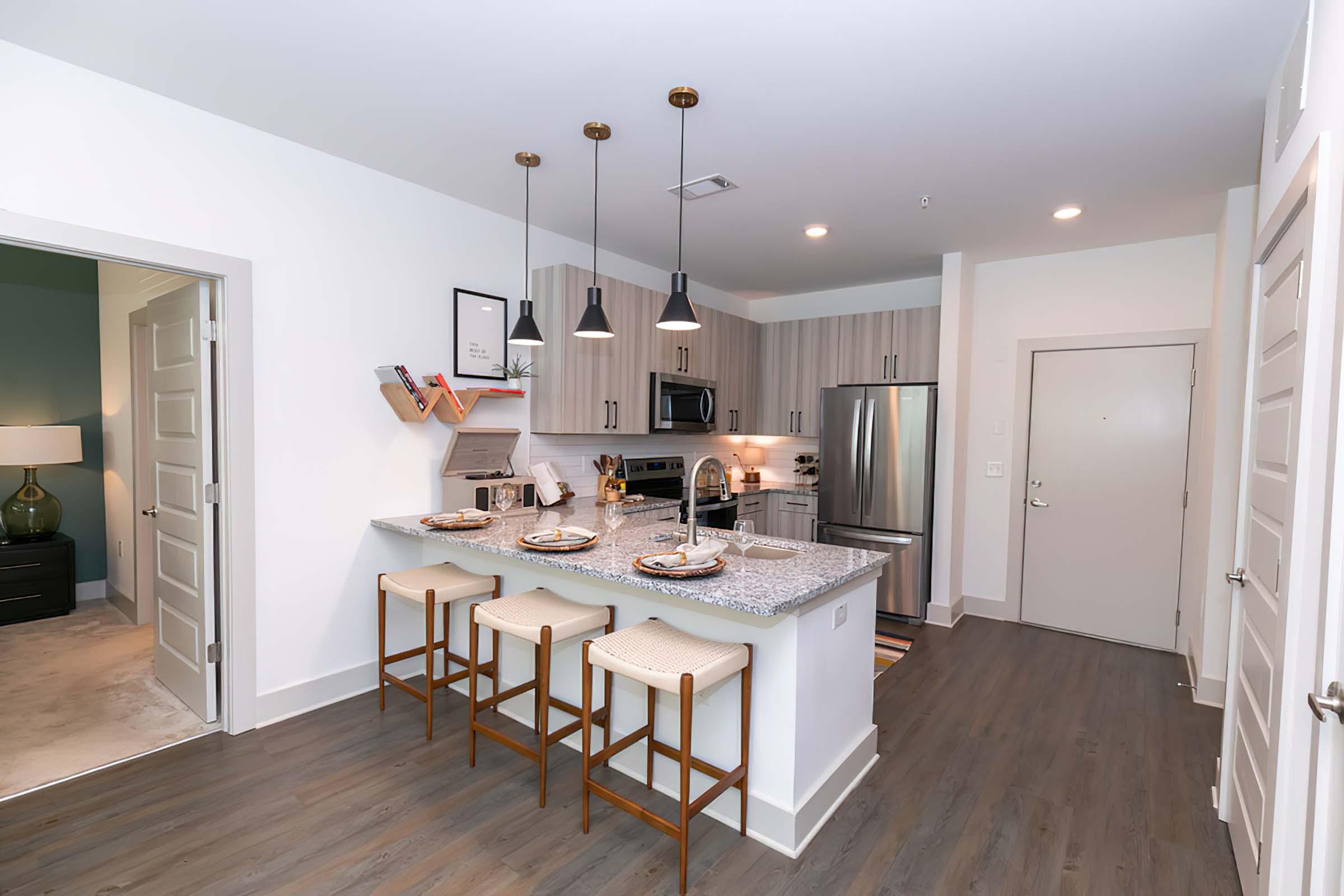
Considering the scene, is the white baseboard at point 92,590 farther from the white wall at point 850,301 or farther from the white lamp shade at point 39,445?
the white wall at point 850,301

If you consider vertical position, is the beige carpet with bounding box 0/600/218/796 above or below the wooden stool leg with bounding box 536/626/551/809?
below

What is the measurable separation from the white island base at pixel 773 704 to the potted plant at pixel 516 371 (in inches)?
54.8

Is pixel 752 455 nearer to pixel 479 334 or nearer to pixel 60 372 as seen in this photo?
pixel 479 334

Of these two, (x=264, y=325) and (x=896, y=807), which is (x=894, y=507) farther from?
(x=264, y=325)

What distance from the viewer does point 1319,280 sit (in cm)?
137

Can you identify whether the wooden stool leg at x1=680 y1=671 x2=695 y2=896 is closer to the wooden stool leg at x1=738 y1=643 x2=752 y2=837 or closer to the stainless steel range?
the wooden stool leg at x1=738 y1=643 x2=752 y2=837

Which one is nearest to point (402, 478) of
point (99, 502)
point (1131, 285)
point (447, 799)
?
point (447, 799)

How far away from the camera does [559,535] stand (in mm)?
2605

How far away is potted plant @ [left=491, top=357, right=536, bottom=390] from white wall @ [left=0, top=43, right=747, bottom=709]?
0.27 metres

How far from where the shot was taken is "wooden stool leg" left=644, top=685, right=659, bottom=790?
229 cm

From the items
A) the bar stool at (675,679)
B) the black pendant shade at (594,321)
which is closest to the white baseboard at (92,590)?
the black pendant shade at (594,321)

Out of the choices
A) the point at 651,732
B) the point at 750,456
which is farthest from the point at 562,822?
the point at 750,456

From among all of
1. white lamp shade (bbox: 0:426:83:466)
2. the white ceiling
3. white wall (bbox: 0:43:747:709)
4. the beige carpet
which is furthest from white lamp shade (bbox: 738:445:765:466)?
white lamp shade (bbox: 0:426:83:466)

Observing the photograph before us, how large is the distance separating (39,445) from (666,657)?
15.8 feet
